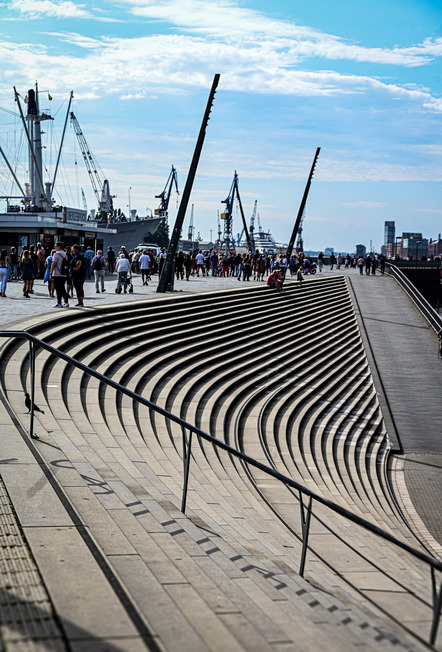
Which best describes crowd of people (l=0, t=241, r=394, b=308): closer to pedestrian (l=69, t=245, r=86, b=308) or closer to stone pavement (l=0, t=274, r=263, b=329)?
pedestrian (l=69, t=245, r=86, b=308)

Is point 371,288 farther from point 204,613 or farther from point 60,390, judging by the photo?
point 204,613

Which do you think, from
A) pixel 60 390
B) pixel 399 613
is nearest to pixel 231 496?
pixel 60 390

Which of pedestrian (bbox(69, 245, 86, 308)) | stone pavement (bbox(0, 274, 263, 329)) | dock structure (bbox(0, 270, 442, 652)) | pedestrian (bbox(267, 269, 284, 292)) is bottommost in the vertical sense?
dock structure (bbox(0, 270, 442, 652))

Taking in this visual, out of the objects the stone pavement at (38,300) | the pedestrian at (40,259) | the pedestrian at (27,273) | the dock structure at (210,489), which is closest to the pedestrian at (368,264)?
the pedestrian at (40,259)

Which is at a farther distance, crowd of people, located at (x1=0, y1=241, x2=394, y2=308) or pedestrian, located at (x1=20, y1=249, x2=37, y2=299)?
pedestrian, located at (x1=20, y1=249, x2=37, y2=299)

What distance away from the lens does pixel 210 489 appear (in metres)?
8.31

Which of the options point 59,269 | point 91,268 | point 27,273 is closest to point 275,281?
point 91,268

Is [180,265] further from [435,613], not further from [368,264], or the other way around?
[435,613]

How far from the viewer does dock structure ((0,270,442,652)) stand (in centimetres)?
379

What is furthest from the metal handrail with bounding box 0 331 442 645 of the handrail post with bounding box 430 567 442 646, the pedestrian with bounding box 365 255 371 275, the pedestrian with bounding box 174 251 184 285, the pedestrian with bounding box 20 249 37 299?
the pedestrian with bounding box 365 255 371 275

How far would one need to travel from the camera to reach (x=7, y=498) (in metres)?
5.38

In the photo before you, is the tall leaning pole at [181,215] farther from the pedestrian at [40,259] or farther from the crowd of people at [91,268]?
the pedestrian at [40,259]

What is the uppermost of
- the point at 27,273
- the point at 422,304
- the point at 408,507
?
the point at 27,273

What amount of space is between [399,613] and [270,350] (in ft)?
50.5
